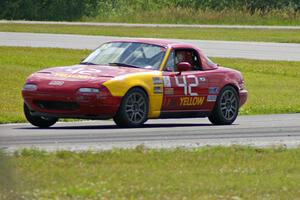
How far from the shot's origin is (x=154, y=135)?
14.9m

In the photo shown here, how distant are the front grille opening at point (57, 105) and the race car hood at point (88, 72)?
0.41 metres

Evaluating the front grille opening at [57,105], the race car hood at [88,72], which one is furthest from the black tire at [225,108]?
the front grille opening at [57,105]

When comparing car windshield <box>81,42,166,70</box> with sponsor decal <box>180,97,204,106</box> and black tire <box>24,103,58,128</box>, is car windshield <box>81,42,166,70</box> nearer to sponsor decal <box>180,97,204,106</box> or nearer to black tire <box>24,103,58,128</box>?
sponsor decal <box>180,97,204,106</box>

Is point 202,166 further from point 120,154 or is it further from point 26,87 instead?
point 26,87

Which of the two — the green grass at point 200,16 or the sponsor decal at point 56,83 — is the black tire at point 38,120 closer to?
the sponsor decal at point 56,83

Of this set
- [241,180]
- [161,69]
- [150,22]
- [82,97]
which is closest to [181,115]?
[161,69]

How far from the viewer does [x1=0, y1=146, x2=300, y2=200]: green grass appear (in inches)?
348

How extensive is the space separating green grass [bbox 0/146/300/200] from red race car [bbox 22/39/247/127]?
3602 mm

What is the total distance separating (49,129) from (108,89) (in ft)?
3.36

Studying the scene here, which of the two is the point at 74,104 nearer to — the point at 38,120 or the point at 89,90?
the point at 89,90

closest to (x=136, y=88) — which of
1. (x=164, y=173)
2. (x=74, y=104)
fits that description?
(x=74, y=104)

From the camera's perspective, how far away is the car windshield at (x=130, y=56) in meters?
17.1

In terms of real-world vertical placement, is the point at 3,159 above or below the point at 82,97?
above

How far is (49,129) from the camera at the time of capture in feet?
52.5
